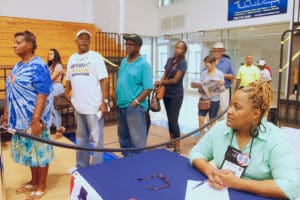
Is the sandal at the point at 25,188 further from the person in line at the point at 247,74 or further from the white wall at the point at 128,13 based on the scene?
the white wall at the point at 128,13

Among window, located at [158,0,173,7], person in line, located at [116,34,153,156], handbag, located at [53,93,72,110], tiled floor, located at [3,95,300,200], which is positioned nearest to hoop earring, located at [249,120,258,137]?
tiled floor, located at [3,95,300,200]

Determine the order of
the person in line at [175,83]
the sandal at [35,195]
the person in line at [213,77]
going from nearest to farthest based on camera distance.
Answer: the sandal at [35,195] → the person in line at [175,83] → the person in line at [213,77]

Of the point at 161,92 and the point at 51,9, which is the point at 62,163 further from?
the point at 51,9

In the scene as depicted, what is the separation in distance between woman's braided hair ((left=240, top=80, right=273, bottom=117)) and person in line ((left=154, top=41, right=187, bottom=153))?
198cm

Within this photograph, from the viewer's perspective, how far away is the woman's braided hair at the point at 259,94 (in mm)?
1218

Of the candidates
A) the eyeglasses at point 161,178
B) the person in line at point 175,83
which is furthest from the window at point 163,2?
the eyeglasses at point 161,178

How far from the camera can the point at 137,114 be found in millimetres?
2520

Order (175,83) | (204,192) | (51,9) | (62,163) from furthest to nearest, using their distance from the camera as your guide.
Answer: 1. (51,9)
2. (175,83)
3. (62,163)
4. (204,192)

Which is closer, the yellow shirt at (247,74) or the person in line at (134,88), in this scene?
the person in line at (134,88)

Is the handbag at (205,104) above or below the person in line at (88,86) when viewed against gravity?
below

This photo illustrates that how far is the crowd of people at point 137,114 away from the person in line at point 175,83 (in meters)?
0.01

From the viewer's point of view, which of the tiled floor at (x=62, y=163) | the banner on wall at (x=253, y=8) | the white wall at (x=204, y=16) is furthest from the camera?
the white wall at (x=204, y=16)

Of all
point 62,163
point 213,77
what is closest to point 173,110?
point 213,77

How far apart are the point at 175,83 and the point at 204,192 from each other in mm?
2188
